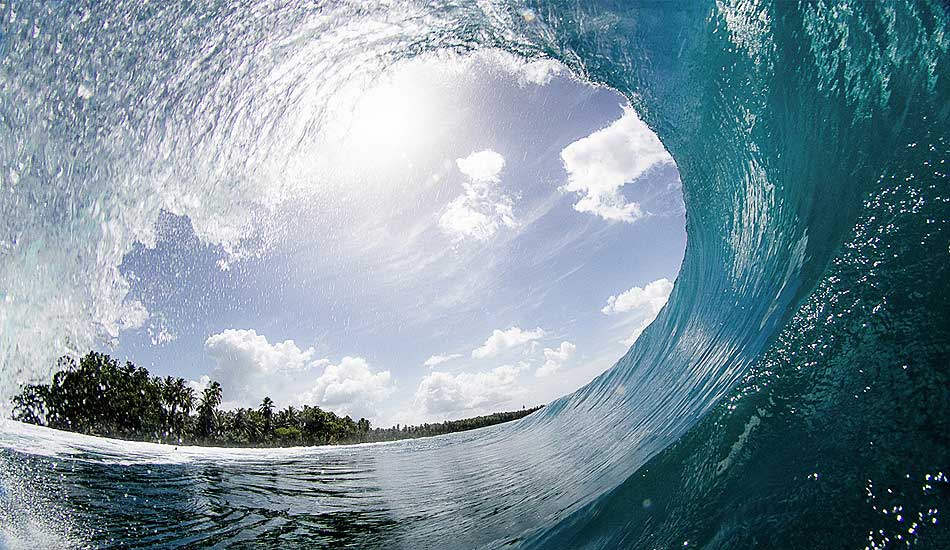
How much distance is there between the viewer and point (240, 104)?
6168 mm

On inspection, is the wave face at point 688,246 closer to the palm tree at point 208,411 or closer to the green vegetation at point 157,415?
the green vegetation at point 157,415

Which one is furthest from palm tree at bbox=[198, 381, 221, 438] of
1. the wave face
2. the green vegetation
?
the wave face

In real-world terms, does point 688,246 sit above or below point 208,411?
below

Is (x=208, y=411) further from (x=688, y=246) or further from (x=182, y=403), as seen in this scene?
(x=688, y=246)

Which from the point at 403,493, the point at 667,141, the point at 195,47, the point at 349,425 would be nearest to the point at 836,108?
the point at 667,141

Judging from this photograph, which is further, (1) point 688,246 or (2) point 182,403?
(2) point 182,403

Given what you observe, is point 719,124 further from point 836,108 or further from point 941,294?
point 941,294

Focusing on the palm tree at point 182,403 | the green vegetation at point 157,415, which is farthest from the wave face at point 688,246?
the palm tree at point 182,403

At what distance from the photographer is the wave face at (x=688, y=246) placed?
2750 millimetres

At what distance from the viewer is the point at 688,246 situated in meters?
7.42

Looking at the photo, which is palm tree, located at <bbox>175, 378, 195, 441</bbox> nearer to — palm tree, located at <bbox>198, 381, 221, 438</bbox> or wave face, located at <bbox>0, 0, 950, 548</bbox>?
palm tree, located at <bbox>198, 381, 221, 438</bbox>

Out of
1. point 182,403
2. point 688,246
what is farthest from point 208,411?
point 688,246

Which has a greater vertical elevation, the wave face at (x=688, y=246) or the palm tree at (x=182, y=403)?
the palm tree at (x=182, y=403)

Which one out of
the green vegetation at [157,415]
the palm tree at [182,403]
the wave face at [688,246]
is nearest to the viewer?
the wave face at [688,246]
